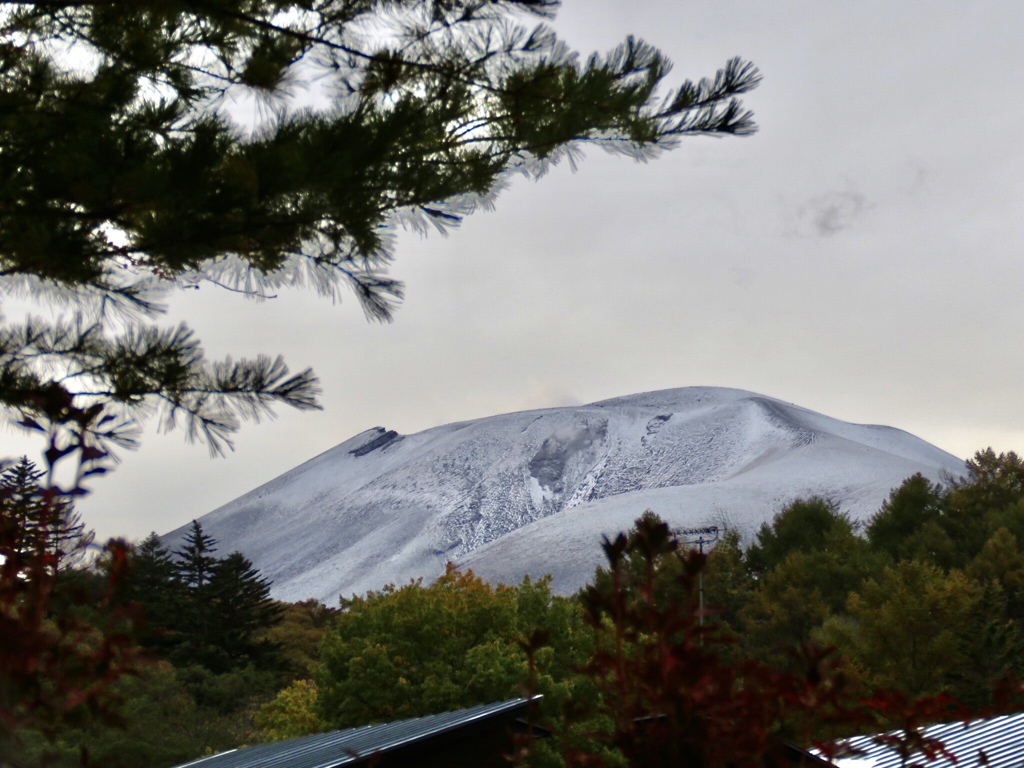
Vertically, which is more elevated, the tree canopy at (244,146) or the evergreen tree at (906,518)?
the tree canopy at (244,146)

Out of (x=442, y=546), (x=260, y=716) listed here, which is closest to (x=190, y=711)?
(x=260, y=716)

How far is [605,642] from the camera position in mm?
20875

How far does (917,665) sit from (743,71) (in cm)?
2367

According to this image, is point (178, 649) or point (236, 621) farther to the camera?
point (236, 621)

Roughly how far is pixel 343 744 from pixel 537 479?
129847 millimetres

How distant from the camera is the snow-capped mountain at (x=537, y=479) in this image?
95625mm

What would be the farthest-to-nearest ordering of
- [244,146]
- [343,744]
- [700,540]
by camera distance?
[343,744] → [244,146] → [700,540]

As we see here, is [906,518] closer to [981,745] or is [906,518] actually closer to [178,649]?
[178,649]

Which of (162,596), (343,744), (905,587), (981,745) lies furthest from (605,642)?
(162,596)

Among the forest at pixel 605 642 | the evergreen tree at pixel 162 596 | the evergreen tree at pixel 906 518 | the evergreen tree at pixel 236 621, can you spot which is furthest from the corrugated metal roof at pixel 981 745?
the evergreen tree at pixel 906 518

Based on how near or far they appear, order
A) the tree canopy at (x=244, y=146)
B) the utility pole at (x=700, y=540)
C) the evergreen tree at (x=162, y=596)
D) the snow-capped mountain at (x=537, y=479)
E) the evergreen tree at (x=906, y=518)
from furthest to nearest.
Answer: the snow-capped mountain at (x=537, y=479) → the evergreen tree at (x=906, y=518) → the evergreen tree at (x=162, y=596) → the tree canopy at (x=244, y=146) → the utility pole at (x=700, y=540)

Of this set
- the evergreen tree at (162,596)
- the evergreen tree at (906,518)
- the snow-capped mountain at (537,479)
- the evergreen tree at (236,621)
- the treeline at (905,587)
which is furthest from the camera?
the snow-capped mountain at (537,479)

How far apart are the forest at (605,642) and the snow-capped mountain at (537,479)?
4247 cm

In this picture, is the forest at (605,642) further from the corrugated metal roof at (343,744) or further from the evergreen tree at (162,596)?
the corrugated metal roof at (343,744)
